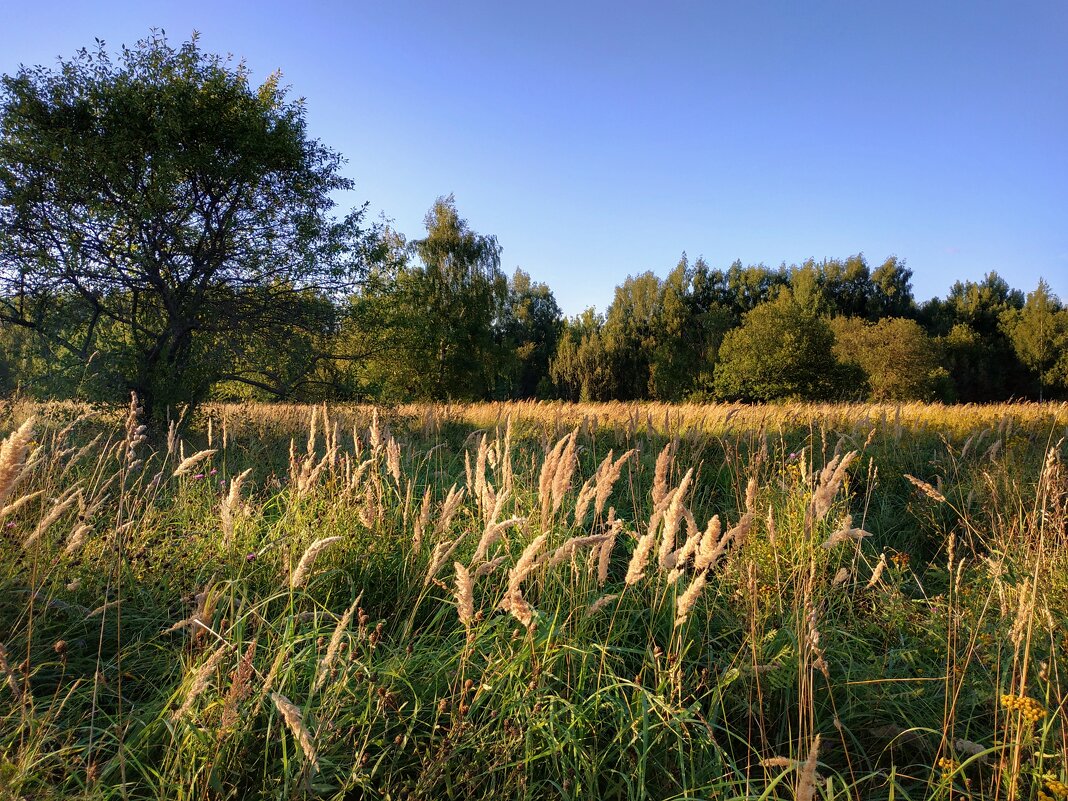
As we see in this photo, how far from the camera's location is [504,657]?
1855mm

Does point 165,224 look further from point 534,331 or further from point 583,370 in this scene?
point 534,331

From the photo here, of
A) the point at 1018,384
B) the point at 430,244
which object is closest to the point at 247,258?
the point at 430,244

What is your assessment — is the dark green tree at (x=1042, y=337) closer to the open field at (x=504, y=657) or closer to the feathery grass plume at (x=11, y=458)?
the open field at (x=504, y=657)

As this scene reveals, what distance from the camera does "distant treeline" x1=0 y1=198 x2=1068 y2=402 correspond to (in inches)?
348

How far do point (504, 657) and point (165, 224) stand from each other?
318 inches

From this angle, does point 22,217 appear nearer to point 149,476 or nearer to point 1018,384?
point 149,476

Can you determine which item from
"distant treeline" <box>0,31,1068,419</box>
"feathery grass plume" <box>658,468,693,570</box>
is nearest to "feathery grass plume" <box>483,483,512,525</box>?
"feathery grass plume" <box>658,468,693,570</box>

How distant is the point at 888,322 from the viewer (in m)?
33.7

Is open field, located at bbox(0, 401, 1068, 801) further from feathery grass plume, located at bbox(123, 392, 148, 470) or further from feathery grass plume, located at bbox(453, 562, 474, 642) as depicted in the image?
feathery grass plume, located at bbox(123, 392, 148, 470)

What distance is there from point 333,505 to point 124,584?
96 centimetres

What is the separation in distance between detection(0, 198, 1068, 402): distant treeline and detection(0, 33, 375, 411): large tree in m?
0.22

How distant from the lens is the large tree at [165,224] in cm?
710

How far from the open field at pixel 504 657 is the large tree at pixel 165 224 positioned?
5060 millimetres

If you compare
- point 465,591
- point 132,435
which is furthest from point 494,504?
point 132,435
